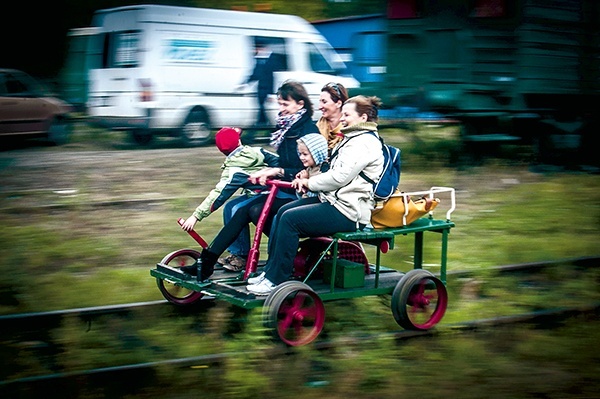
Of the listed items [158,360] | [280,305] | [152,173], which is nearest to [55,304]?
[158,360]

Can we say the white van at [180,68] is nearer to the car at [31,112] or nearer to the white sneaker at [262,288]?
the car at [31,112]

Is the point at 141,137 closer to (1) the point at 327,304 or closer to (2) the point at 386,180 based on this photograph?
(1) the point at 327,304

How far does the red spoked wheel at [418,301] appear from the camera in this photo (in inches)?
233

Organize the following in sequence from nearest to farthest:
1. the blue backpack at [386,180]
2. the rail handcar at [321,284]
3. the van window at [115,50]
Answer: the rail handcar at [321,284] < the blue backpack at [386,180] < the van window at [115,50]

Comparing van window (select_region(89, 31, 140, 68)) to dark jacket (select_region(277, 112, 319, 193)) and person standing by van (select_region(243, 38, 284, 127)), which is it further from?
dark jacket (select_region(277, 112, 319, 193))

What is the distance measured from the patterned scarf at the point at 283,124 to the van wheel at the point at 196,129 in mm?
9316

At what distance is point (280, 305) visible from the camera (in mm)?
5391

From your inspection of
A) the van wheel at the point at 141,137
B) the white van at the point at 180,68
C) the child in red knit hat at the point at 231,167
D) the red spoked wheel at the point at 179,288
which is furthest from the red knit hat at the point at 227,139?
the van wheel at the point at 141,137

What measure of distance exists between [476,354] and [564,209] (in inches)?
219

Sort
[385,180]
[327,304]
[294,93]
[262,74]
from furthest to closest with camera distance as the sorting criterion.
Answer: [262,74], [327,304], [294,93], [385,180]

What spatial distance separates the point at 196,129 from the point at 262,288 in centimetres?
1013

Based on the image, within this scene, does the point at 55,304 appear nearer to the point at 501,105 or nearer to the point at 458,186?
the point at 458,186

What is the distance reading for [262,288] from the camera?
557cm

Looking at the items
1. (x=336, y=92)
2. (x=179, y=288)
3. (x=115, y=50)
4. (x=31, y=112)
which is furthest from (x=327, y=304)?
(x=31, y=112)
